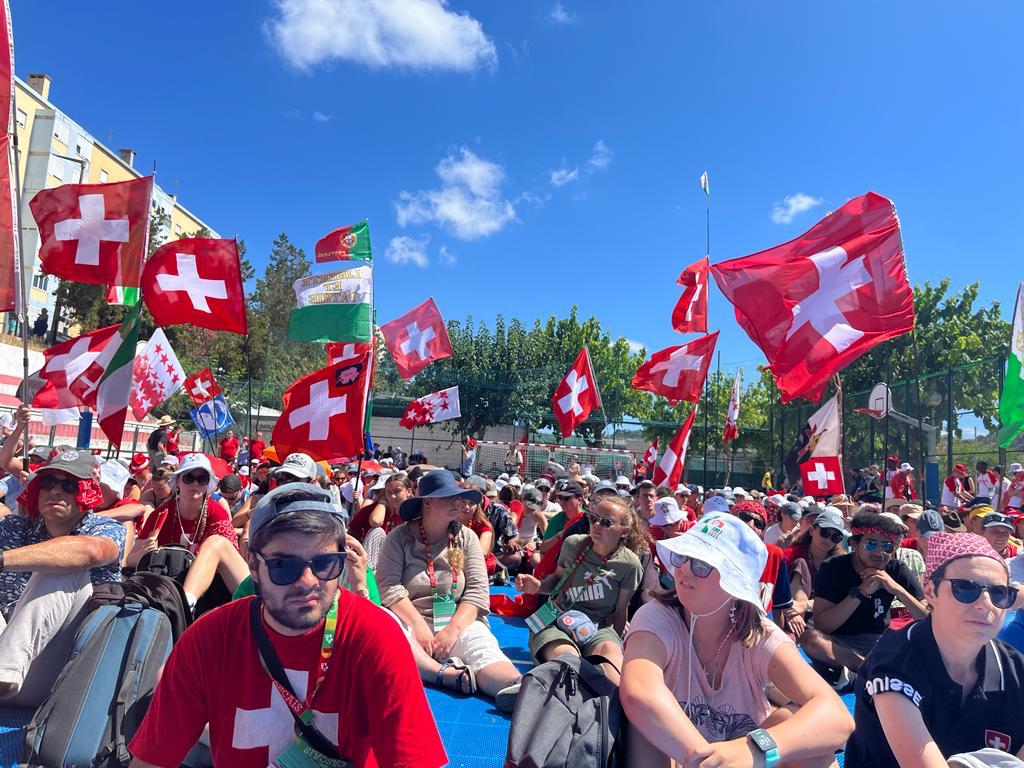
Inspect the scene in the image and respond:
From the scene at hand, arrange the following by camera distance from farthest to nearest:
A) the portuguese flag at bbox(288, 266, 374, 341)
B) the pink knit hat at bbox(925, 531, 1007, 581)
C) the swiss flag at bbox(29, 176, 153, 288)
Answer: the portuguese flag at bbox(288, 266, 374, 341), the swiss flag at bbox(29, 176, 153, 288), the pink knit hat at bbox(925, 531, 1007, 581)

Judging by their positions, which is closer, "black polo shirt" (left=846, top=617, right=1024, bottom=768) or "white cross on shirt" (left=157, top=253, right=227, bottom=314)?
"black polo shirt" (left=846, top=617, right=1024, bottom=768)

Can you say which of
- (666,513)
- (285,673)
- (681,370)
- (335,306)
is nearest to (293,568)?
(285,673)

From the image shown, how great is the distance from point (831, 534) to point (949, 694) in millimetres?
3367

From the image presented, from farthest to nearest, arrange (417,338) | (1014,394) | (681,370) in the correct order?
(417,338)
(681,370)
(1014,394)

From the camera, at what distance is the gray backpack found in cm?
245

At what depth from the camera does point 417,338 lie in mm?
13969

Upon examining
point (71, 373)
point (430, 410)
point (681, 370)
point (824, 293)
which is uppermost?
point (824, 293)

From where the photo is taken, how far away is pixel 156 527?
4.75 meters

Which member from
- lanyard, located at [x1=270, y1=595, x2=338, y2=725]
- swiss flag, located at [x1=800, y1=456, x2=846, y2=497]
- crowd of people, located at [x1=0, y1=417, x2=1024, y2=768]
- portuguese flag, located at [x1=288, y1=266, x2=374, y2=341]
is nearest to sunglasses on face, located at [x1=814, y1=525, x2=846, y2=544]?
crowd of people, located at [x1=0, y1=417, x2=1024, y2=768]

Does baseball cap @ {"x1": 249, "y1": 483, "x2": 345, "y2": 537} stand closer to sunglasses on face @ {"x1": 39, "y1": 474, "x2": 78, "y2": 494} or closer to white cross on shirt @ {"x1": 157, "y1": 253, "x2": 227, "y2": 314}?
sunglasses on face @ {"x1": 39, "y1": 474, "x2": 78, "y2": 494}

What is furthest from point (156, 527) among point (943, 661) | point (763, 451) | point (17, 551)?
point (763, 451)

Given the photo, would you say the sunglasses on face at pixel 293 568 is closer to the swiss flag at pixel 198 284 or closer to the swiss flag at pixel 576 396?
the swiss flag at pixel 198 284

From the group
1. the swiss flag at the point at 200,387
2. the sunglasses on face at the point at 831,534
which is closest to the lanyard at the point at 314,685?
the sunglasses on face at the point at 831,534

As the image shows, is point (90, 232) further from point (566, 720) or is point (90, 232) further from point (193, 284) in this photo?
point (566, 720)
